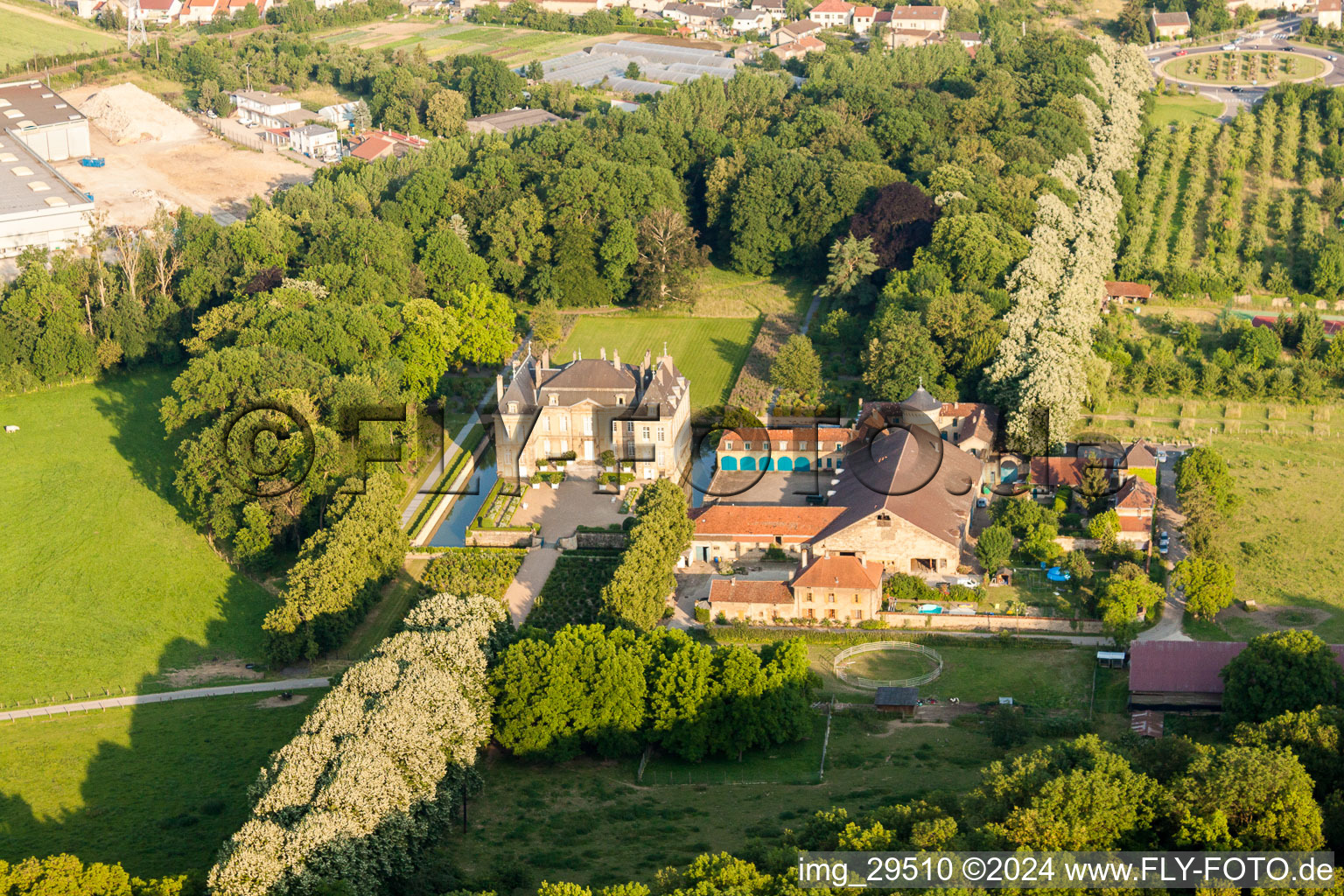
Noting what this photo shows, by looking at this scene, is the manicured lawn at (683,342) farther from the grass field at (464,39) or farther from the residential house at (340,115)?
the grass field at (464,39)

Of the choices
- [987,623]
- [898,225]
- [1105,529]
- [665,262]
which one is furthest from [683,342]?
[987,623]

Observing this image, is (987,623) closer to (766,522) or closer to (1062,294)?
(766,522)

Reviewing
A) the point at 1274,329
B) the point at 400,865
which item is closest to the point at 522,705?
the point at 400,865

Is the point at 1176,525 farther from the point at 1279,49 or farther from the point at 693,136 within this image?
the point at 1279,49

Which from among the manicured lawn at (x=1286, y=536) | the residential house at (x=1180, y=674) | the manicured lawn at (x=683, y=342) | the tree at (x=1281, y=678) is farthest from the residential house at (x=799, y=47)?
the tree at (x=1281, y=678)

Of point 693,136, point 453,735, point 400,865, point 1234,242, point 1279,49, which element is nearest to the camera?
point 400,865

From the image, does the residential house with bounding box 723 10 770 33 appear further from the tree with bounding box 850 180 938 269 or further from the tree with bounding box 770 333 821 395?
the tree with bounding box 770 333 821 395
